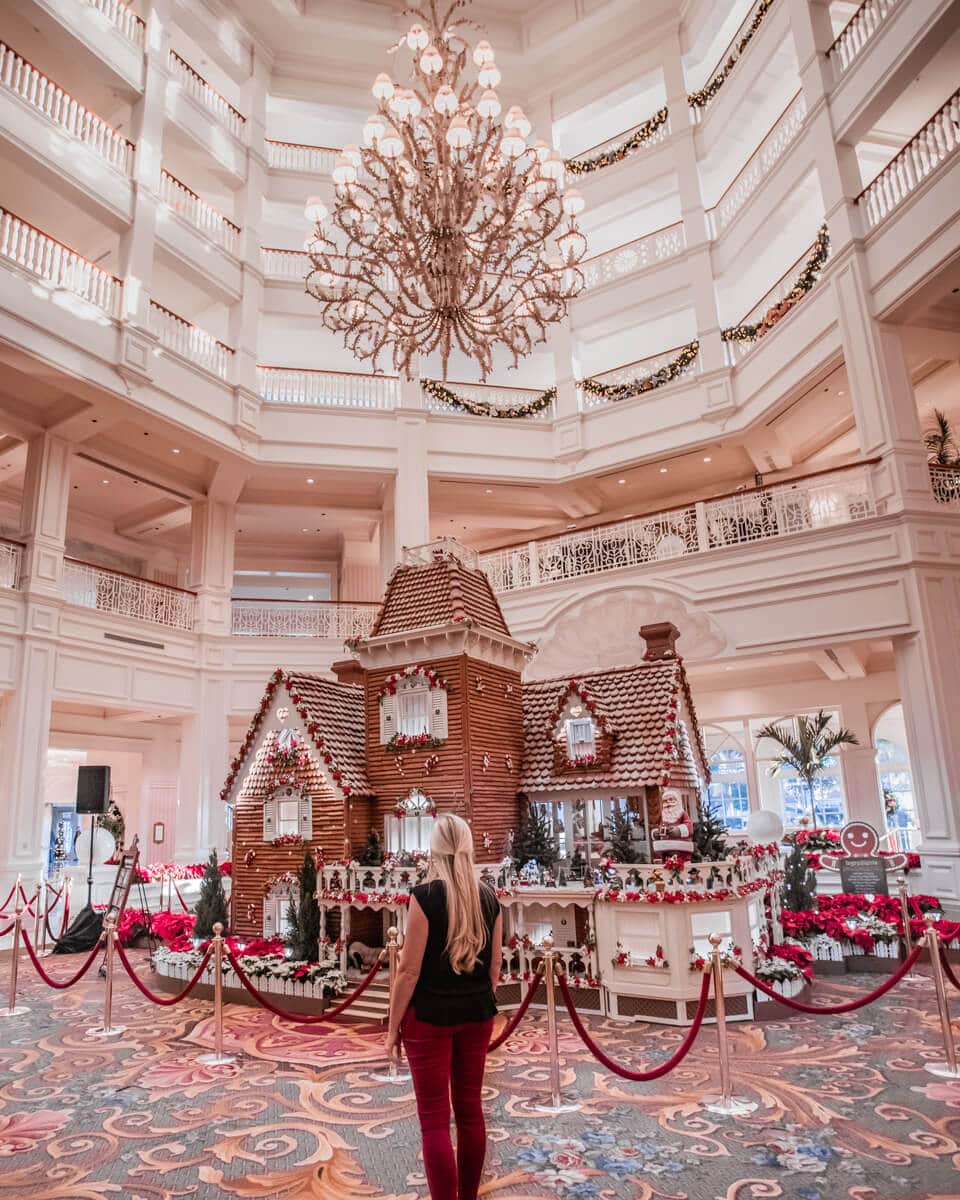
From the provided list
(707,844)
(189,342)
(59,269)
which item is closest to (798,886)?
(707,844)

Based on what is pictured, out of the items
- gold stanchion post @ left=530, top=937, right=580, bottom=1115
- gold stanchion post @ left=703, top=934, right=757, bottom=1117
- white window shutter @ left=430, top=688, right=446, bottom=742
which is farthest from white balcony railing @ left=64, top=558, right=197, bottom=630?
gold stanchion post @ left=703, top=934, right=757, bottom=1117

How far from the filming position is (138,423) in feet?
47.1

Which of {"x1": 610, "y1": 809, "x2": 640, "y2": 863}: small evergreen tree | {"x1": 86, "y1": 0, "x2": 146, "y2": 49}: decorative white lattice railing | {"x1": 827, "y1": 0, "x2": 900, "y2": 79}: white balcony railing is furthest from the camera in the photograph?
{"x1": 86, "y1": 0, "x2": 146, "y2": 49}: decorative white lattice railing

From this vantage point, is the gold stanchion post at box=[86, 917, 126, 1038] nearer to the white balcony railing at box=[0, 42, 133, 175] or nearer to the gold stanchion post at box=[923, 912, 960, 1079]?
the gold stanchion post at box=[923, 912, 960, 1079]

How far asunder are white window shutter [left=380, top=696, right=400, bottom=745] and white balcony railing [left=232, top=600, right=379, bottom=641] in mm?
8372

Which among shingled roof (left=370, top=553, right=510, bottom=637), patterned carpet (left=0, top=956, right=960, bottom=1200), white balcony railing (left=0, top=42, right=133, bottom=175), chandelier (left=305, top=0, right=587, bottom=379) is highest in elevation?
white balcony railing (left=0, top=42, right=133, bottom=175)

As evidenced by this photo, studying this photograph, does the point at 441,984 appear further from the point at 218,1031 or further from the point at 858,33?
the point at 858,33

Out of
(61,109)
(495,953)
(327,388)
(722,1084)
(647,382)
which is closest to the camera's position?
(495,953)

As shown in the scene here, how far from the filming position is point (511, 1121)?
15.7 feet

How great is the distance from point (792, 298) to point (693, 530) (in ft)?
14.8

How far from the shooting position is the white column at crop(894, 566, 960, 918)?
1048 cm

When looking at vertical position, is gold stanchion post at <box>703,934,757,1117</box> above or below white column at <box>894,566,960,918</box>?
below

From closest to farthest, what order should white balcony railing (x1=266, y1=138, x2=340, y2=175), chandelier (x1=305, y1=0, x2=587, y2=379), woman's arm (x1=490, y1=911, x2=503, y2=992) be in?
woman's arm (x1=490, y1=911, x2=503, y2=992) → chandelier (x1=305, y1=0, x2=587, y2=379) → white balcony railing (x1=266, y1=138, x2=340, y2=175)

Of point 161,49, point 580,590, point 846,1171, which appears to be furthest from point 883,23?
point 846,1171
